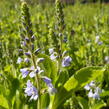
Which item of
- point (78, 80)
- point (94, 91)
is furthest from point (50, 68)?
point (94, 91)

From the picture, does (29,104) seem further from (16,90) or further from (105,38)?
(105,38)

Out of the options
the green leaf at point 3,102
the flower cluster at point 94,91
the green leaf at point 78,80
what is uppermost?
the green leaf at point 78,80

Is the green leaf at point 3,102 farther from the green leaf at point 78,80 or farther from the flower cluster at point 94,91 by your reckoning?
the flower cluster at point 94,91

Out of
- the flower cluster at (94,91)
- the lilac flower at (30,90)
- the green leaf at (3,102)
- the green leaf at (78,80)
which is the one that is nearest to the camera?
the lilac flower at (30,90)

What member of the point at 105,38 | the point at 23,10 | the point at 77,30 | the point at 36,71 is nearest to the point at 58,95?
the point at 36,71

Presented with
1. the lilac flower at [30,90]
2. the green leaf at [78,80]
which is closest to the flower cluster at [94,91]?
the green leaf at [78,80]

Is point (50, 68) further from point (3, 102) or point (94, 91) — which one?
point (94, 91)

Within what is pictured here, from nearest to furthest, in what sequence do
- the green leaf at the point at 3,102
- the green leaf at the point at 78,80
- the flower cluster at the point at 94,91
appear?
the green leaf at the point at 78,80
the green leaf at the point at 3,102
the flower cluster at the point at 94,91

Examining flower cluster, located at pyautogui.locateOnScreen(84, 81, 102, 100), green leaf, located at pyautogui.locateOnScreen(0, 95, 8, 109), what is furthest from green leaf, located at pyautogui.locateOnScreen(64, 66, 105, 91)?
green leaf, located at pyautogui.locateOnScreen(0, 95, 8, 109)

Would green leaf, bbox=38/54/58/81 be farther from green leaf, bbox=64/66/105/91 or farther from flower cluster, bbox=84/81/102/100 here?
flower cluster, bbox=84/81/102/100

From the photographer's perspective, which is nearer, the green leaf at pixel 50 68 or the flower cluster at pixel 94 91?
the green leaf at pixel 50 68
